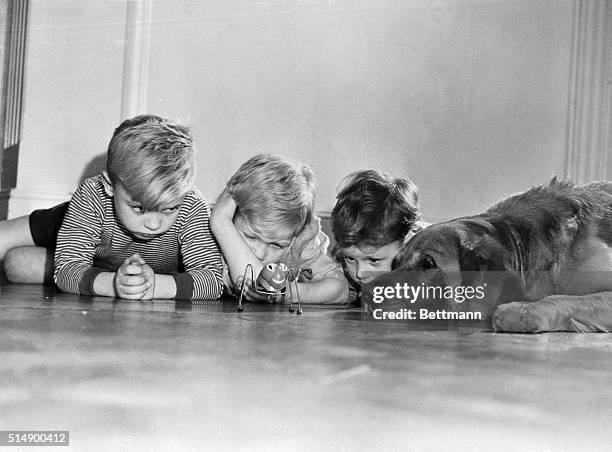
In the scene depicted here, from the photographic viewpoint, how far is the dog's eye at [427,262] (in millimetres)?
988

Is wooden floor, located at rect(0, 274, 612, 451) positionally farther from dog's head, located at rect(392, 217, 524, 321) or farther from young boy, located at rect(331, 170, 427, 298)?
young boy, located at rect(331, 170, 427, 298)

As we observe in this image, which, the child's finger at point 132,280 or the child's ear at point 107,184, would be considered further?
the child's ear at point 107,184

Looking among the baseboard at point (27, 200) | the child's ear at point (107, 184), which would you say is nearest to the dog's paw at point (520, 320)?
the child's ear at point (107, 184)

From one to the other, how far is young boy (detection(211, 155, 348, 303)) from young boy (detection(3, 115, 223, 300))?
55 mm

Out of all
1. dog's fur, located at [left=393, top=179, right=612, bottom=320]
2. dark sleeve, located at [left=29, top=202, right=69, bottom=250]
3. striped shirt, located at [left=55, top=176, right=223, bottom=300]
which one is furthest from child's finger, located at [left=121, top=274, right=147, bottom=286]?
dark sleeve, located at [left=29, top=202, right=69, bottom=250]

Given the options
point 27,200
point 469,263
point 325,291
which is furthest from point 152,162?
point 27,200

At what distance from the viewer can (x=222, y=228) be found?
1.45 m

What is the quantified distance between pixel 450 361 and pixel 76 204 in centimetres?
105

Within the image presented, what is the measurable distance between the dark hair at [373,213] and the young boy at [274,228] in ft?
0.26

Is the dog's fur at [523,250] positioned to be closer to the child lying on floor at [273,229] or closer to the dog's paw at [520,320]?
the dog's paw at [520,320]

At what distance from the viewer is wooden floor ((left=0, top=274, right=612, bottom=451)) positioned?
0.40m

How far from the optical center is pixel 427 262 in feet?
3.26

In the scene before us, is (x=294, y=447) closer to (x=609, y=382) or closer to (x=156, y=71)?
(x=609, y=382)

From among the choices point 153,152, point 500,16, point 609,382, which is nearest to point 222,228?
point 153,152
